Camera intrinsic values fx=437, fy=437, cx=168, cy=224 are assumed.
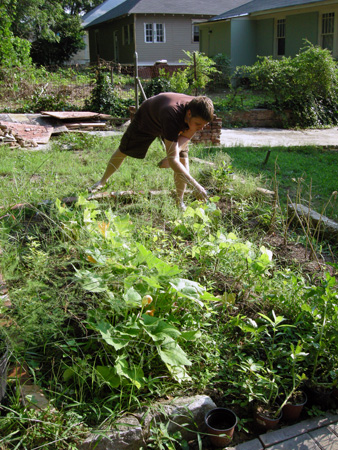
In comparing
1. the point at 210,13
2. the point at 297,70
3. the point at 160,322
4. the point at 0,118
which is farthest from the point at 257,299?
the point at 210,13

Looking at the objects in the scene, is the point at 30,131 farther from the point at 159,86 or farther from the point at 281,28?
the point at 281,28

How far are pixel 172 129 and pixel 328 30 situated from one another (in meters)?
17.3

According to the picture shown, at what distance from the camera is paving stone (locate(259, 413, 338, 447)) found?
6.67 feet

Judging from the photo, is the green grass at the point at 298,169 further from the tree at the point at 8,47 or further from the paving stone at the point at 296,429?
the tree at the point at 8,47

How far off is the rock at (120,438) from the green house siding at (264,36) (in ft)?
70.5

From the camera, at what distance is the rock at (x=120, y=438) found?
5.93ft

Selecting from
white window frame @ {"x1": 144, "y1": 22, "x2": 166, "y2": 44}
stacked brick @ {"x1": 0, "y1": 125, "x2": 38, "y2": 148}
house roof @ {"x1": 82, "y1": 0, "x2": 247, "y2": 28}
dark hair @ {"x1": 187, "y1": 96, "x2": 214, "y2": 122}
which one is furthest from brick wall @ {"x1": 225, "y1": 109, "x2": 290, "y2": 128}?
white window frame @ {"x1": 144, "y1": 22, "x2": 166, "y2": 44}

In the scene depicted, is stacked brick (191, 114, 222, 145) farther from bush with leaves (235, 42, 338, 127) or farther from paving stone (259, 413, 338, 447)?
paving stone (259, 413, 338, 447)

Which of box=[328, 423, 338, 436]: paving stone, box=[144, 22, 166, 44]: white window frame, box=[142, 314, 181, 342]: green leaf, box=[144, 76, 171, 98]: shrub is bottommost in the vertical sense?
box=[328, 423, 338, 436]: paving stone

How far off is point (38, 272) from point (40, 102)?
1001 centimetres

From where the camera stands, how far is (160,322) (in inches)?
83.0

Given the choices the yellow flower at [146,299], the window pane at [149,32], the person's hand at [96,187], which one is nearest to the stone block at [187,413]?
the yellow flower at [146,299]

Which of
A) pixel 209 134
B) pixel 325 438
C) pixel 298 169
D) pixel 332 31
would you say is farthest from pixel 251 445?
pixel 332 31

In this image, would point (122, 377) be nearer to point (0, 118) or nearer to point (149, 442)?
point (149, 442)
